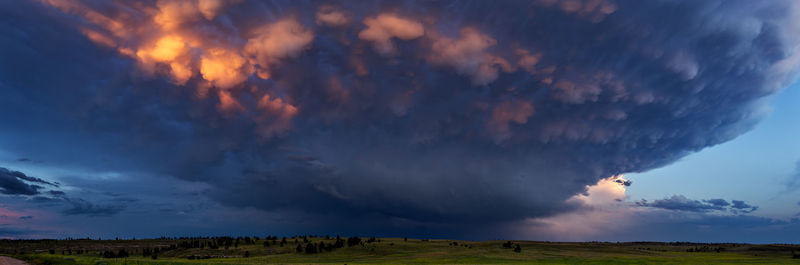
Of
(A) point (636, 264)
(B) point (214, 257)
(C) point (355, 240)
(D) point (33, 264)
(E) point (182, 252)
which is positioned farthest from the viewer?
(C) point (355, 240)

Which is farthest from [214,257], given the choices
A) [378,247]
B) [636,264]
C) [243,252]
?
[636,264]

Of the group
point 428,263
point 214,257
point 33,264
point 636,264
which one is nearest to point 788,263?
point 636,264

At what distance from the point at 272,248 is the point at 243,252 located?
7905mm

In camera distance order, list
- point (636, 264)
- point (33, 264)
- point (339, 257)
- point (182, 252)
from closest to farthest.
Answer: point (33, 264)
point (636, 264)
point (339, 257)
point (182, 252)

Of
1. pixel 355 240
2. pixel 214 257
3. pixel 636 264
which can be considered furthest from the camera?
pixel 355 240

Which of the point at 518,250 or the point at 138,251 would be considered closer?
the point at 518,250

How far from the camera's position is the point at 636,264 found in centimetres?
7338

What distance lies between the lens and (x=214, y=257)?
97.9 m

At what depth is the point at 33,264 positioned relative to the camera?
6222 centimetres

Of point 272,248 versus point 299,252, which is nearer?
point 299,252

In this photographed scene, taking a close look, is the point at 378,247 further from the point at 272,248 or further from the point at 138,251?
the point at 138,251

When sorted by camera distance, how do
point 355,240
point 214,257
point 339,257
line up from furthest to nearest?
point 355,240 → point 214,257 → point 339,257

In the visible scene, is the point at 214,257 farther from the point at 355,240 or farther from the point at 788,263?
the point at 788,263

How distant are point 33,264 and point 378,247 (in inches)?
2564
